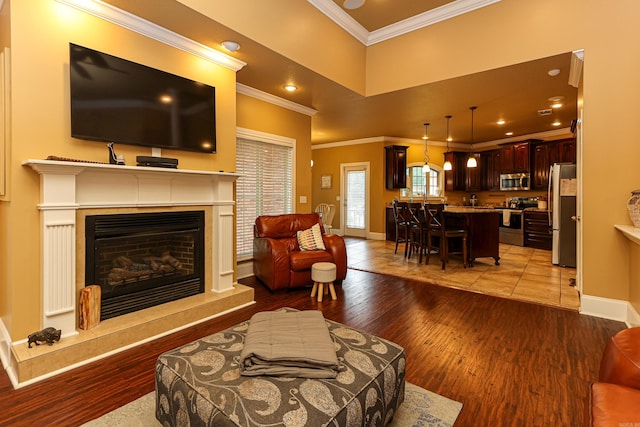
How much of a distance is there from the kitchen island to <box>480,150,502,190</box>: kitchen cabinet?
384 cm

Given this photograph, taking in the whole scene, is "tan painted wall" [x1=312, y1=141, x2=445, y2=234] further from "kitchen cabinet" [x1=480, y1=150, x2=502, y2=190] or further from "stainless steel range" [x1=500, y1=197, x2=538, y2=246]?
"stainless steel range" [x1=500, y1=197, x2=538, y2=246]

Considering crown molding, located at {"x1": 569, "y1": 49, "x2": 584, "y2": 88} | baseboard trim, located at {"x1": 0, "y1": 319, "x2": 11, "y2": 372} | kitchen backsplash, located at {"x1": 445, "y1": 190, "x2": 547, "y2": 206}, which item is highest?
crown molding, located at {"x1": 569, "y1": 49, "x2": 584, "y2": 88}

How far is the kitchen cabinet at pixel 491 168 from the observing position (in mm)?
8453

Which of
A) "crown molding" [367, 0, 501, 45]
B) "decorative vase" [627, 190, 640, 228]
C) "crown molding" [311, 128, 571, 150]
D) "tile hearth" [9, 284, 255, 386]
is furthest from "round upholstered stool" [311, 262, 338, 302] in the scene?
"crown molding" [311, 128, 571, 150]

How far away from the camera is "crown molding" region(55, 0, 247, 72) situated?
2516 mm

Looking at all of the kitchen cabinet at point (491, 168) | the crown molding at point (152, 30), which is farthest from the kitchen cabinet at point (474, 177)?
the crown molding at point (152, 30)

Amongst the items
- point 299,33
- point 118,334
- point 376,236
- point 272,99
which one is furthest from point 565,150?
point 118,334

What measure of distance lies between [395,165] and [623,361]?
7.15m

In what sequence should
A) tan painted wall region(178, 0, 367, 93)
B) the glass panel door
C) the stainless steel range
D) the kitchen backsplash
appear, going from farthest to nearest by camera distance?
1. the glass panel door
2. the kitchen backsplash
3. the stainless steel range
4. tan painted wall region(178, 0, 367, 93)

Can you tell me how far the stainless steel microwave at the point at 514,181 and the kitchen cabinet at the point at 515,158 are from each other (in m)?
0.15

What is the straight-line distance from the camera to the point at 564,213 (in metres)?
5.04

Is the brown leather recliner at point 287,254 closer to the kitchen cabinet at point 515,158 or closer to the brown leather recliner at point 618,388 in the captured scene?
the brown leather recliner at point 618,388

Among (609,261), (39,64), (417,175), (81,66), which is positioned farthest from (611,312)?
(417,175)

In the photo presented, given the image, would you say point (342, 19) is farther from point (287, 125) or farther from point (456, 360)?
point (456, 360)
